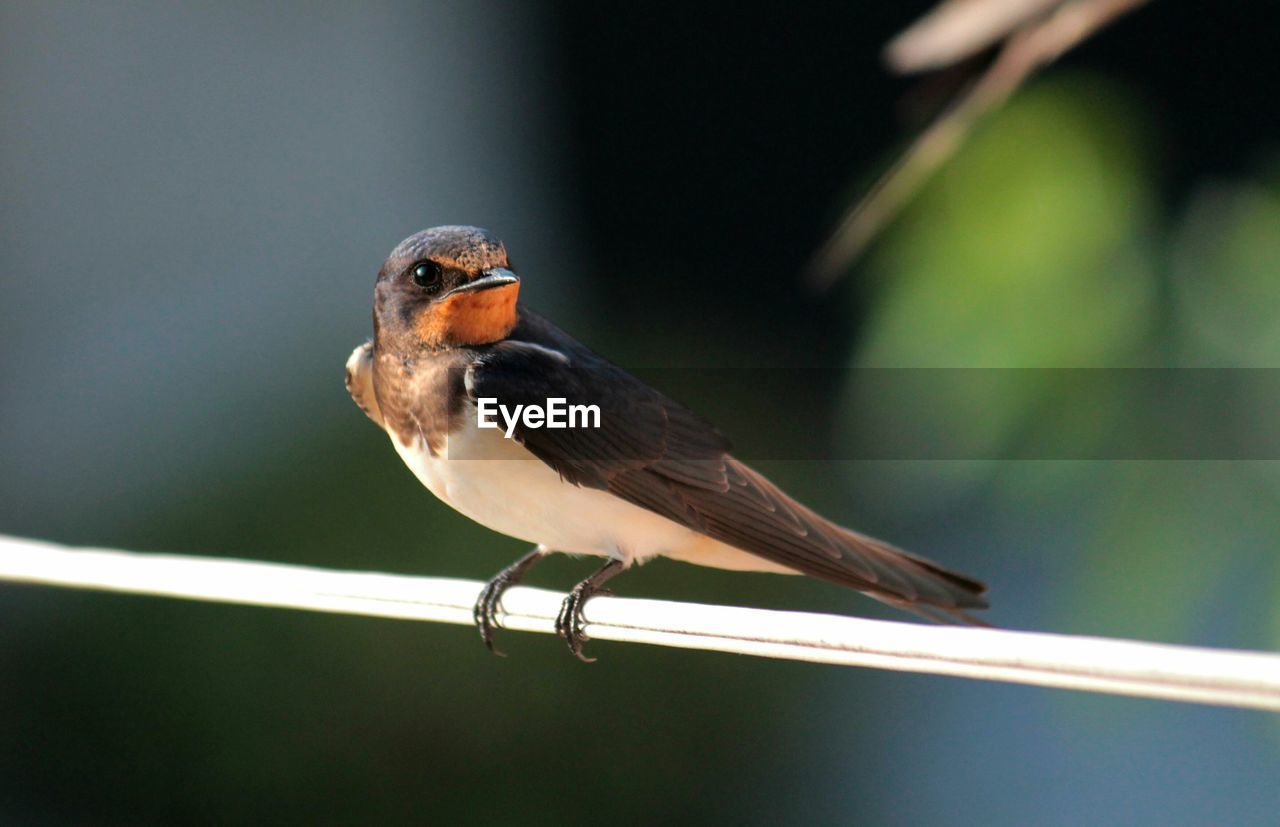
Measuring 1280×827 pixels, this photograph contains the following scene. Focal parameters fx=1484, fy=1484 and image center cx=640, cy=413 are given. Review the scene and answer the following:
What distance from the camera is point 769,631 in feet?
2.59

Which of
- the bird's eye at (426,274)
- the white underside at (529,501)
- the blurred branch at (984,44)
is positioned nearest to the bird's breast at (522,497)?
the white underside at (529,501)

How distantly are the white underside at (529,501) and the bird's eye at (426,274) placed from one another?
11 centimetres

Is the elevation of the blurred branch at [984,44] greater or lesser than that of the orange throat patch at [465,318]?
greater

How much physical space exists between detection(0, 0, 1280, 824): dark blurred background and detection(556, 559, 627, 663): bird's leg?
839 millimetres

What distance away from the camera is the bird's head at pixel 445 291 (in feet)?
3.82

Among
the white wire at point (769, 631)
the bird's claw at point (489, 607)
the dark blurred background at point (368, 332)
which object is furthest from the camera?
the dark blurred background at point (368, 332)

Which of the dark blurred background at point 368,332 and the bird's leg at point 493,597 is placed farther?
the dark blurred background at point 368,332

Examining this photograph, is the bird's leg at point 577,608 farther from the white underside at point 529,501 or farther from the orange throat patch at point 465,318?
the orange throat patch at point 465,318

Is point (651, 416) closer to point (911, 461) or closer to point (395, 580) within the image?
point (395, 580)

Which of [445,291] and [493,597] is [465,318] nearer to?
[445,291]

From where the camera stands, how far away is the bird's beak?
45.0 inches

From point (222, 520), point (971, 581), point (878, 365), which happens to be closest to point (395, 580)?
point (971, 581)

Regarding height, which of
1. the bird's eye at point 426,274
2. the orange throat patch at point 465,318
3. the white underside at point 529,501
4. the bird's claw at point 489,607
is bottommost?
the bird's claw at point 489,607

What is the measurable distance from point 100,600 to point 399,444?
1749 mm
